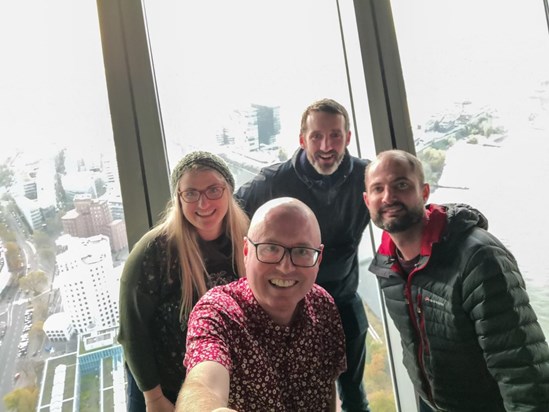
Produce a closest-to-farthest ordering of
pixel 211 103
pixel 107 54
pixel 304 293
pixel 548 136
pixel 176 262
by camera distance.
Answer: pixel 304 293 → pixel 176 262 → pixel 107 54 → pixel 211 103 → pixel 548 136

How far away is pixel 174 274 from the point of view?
1497 millimetres

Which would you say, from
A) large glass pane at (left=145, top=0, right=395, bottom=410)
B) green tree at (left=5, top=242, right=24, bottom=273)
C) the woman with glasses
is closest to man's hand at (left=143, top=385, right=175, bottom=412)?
the woman with glasses

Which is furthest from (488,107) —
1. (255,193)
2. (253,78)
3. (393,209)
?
(255,193)

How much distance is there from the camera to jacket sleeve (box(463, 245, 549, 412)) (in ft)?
4.18

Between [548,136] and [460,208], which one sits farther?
[548,136]

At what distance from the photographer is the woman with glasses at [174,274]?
1.48 meters

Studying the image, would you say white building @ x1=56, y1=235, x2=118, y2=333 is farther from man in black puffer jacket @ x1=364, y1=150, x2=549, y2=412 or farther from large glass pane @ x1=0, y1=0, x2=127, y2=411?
man in black puffer jacket @ x1=364, y1=150, x2=549, y2=412

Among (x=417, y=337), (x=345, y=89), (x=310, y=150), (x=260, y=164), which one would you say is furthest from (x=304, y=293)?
(x=345, y=89)

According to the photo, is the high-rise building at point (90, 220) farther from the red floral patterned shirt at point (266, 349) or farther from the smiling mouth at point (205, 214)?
the red floral patterned shirt at point (266, 349)

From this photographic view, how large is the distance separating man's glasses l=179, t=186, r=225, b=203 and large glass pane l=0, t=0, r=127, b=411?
59cm

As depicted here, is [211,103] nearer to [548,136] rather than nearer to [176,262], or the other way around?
[176,262]

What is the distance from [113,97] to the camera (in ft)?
6.17

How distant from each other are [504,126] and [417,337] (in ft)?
4.33

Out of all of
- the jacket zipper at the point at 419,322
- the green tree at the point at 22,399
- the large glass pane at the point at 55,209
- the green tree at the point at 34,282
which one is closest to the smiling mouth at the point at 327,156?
the jacket zipper at the point at 419,322
